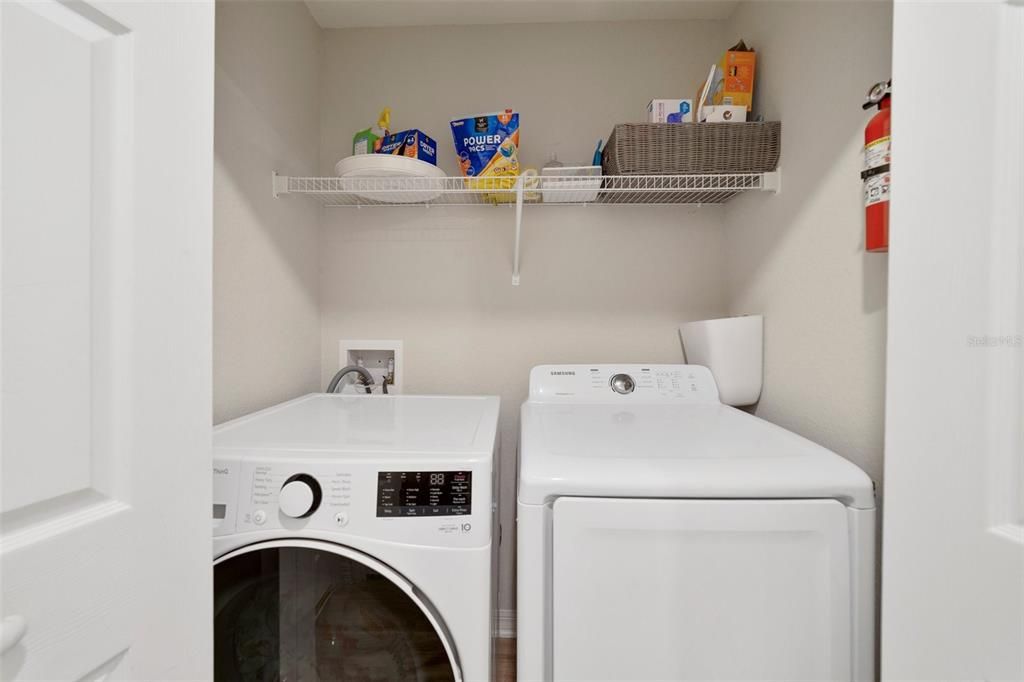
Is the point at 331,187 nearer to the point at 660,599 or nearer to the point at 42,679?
the point at 42,679

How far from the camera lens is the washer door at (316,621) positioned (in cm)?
93

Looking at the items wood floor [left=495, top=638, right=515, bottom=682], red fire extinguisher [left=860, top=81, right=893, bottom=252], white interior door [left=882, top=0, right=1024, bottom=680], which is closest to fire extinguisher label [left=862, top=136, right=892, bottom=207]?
red fire extinguisher [left=860, top=81, right=893, bottom=252]

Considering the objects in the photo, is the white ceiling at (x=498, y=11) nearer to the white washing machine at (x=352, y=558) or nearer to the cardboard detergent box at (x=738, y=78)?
the cardboard detergent box at (x=738, y=78)

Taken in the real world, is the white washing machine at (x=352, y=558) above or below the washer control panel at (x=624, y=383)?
below

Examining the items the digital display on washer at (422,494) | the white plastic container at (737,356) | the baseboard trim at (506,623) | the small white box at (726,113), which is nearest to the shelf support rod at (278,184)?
the digital display on washer at (422,494)

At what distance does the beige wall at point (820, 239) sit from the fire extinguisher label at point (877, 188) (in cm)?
12

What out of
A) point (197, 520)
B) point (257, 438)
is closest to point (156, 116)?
point (197, 520)

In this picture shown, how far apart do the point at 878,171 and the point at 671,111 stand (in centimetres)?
74

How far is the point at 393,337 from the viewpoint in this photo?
6.01 ft

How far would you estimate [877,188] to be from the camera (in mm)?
918

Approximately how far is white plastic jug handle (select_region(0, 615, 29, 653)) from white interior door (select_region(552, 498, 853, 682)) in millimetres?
697

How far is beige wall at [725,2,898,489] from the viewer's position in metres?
1.02

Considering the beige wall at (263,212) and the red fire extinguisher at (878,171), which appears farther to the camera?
the beige wall at (263,212)

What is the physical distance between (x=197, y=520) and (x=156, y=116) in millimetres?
541
